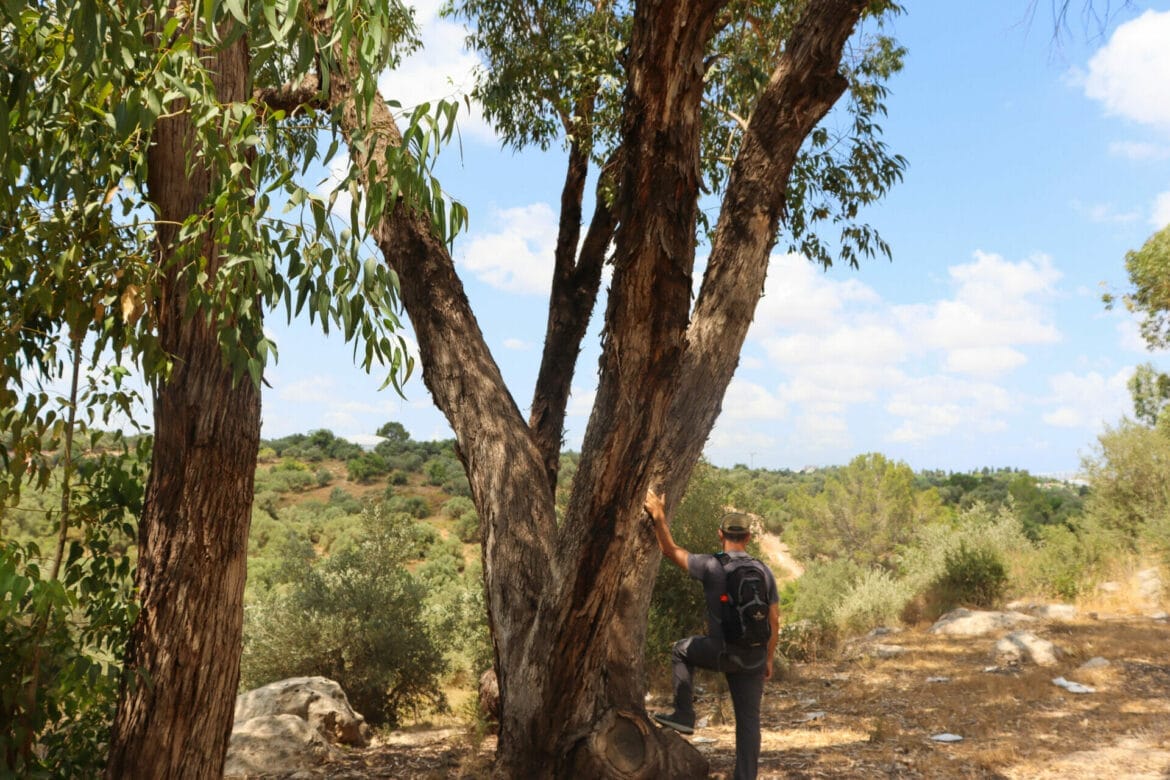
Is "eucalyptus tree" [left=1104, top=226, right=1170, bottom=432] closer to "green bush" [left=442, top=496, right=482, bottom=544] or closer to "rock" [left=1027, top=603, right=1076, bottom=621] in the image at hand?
"rock" [left=1027, top=603, right=1076, bottom=621]

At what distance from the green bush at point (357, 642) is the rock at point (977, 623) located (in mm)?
6916

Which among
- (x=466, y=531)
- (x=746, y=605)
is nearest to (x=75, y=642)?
(x=746, y=605)

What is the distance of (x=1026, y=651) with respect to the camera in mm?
9977

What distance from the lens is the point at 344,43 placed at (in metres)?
2.36

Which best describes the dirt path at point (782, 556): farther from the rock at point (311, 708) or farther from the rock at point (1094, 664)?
the rock at point (311, 708)

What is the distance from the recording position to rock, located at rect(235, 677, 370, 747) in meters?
6.90

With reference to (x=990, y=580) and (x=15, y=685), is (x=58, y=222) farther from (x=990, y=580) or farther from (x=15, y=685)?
(x=990, y=580)

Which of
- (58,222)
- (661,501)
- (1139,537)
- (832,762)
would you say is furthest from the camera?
(1139,537)

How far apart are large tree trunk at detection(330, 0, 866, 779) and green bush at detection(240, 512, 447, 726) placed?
387 cm

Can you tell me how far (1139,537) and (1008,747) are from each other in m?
13.4

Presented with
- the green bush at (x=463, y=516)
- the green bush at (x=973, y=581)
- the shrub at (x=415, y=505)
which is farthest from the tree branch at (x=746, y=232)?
the shrub at (x=415, y=505)

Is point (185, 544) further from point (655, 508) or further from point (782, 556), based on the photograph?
point (782, 556)

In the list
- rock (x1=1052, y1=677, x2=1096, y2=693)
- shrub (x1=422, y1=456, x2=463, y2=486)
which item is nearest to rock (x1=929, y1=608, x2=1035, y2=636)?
rock (x1=1052, y1=677, x2=1096, y2=693)

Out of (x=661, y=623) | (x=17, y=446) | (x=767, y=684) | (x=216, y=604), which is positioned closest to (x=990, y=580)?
(x=767, y=684)
